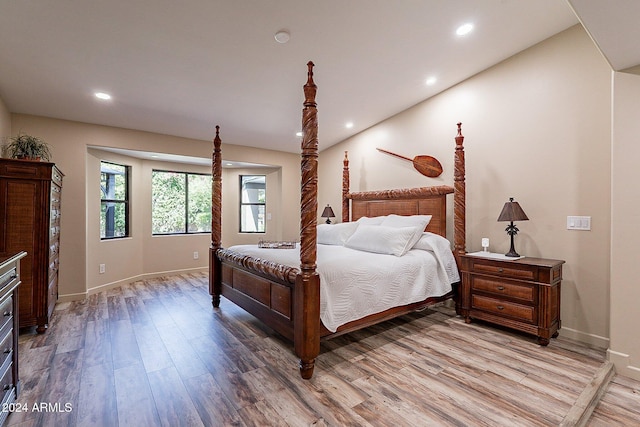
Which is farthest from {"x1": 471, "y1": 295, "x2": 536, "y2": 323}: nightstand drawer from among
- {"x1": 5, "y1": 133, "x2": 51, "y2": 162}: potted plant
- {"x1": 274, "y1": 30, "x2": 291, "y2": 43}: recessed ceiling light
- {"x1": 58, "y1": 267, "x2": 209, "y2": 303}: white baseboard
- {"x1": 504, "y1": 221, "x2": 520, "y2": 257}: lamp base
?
{"x1": 5, "y1": 133, "x2": 51, "y2": 162}: potted plant

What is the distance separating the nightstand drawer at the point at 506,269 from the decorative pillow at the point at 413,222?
2.16ft

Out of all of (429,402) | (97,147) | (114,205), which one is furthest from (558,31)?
(114,205)

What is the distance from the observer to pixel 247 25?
96.4 inches

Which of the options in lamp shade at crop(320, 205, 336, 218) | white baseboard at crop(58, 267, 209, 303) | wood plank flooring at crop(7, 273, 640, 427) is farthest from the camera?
lamp shade at crop(320, 205, 336, 218)

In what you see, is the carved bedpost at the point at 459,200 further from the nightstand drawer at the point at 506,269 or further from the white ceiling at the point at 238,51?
the white ceiling at the point at 238,51

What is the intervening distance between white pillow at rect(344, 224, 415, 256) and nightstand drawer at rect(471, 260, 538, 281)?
2.39ft

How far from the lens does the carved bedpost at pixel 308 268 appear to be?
2133 millimetres

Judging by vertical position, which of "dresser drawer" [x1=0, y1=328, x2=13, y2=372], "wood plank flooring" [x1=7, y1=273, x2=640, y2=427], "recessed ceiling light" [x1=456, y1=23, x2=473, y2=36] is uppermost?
"recessed ceiling light" [x1=456, y1=23, x2=473, y2=36]

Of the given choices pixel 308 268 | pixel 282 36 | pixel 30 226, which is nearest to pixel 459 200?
pixel 308 268

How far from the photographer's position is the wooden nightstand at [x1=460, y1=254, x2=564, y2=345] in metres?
2.65

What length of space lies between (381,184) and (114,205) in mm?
4438

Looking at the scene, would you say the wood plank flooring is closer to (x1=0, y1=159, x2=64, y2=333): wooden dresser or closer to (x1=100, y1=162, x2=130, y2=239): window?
(x1=0, y1=159, x2=64, y2=333): wooden dresser

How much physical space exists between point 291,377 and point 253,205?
4.62 metres

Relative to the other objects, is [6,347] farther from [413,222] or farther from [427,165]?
[427,165]
